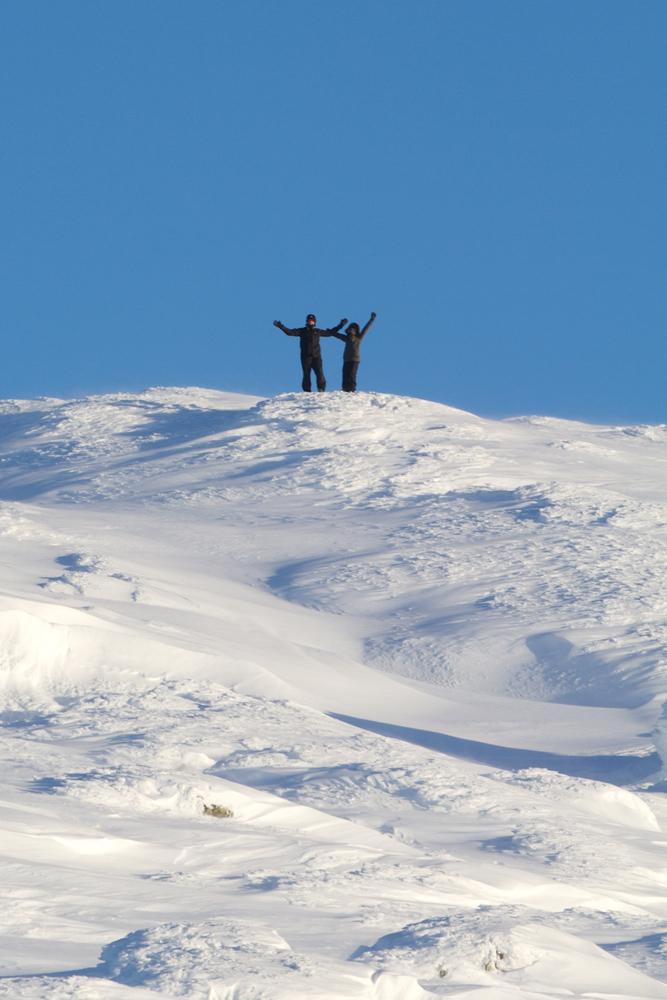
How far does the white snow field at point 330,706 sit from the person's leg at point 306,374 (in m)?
0.59

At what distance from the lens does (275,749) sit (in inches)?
454

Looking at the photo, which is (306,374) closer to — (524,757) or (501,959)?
(524,757)

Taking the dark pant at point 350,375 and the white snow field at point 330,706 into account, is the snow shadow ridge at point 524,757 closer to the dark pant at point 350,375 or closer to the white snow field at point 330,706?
the white snow field at point 330,706

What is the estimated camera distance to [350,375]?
2916 centimetres

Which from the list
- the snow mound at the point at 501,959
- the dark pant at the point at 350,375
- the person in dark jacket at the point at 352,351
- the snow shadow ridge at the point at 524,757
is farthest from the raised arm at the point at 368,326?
the snow mound at the point at 501,959

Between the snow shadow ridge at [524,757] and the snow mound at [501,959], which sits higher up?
the snow shadow ridge at [524,757]

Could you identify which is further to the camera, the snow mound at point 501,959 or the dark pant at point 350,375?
the dark pant at point 350,375

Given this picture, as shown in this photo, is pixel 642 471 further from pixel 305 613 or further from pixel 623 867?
pixel 623 867

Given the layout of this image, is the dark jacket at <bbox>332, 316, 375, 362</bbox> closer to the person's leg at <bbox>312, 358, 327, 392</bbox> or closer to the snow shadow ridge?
the person's leg at <bbox>312, 358, 327, 392</bbox>

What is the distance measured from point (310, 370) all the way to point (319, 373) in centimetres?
19

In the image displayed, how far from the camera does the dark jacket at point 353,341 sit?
2764 centimetres

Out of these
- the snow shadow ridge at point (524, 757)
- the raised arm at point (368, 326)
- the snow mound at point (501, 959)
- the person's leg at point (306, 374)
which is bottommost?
the snow mound at point (501, 959)

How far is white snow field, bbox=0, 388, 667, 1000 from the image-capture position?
661cm

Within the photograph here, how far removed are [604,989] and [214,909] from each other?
1838mm
